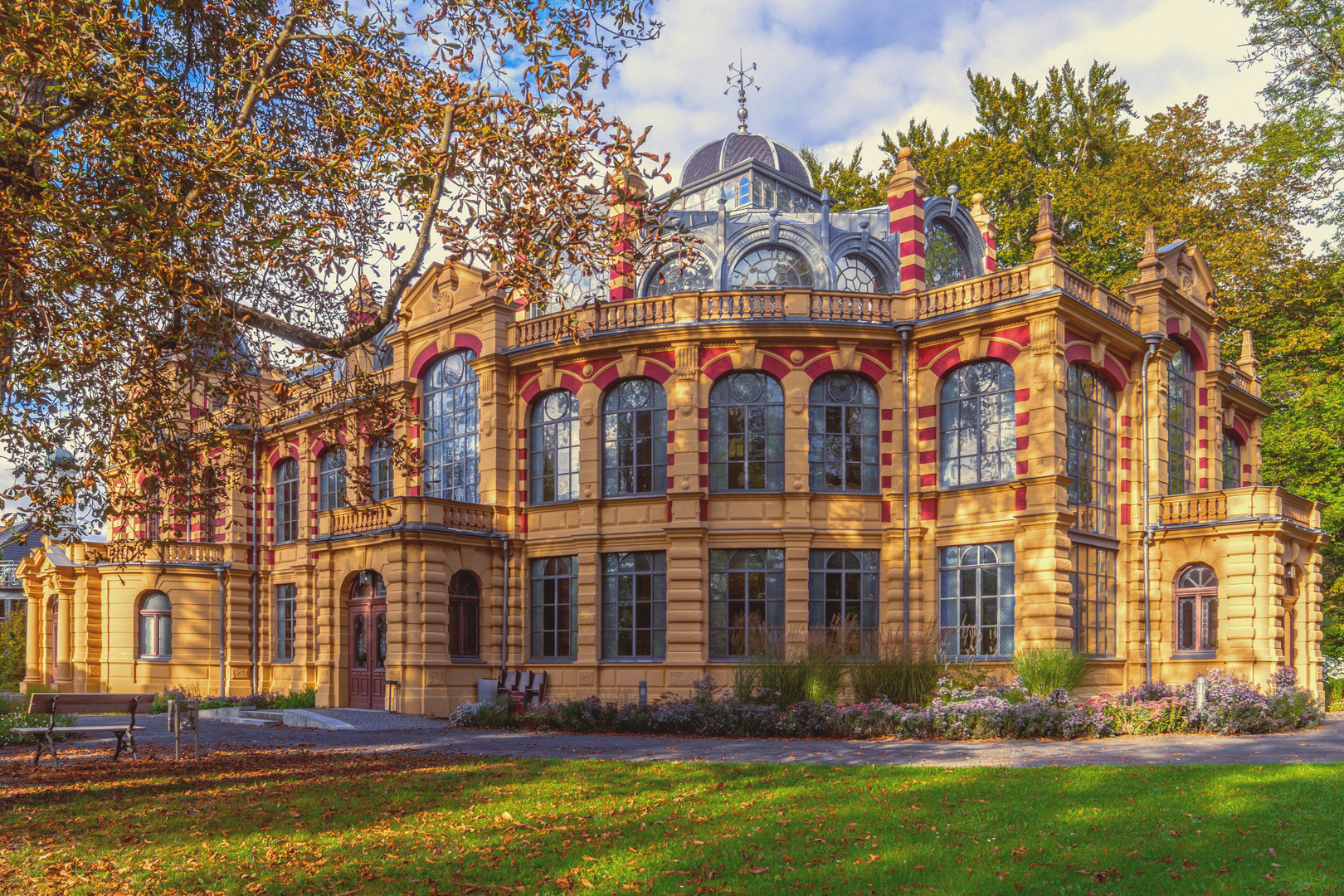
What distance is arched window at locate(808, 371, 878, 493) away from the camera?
951 inches

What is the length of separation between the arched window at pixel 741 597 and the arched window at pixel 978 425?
4.26 meters

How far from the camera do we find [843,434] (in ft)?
79.7

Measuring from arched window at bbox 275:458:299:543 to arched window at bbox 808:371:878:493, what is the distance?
1816cm

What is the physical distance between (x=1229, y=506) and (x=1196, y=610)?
2.41m

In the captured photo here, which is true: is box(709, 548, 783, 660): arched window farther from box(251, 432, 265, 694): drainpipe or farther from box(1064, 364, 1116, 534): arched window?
box(251, 432, 265, 694): drainpipe

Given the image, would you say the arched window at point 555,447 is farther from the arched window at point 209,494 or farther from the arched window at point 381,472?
the arched window at point 209,494

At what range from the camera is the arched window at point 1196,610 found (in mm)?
24344

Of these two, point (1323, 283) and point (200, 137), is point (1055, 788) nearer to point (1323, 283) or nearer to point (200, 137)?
point (200, 137)

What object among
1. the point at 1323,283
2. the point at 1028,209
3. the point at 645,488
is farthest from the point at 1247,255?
the point at 645,488

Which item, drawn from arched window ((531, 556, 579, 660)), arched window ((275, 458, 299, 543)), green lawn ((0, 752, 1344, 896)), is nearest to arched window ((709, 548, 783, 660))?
arched window ((531, 556, 579, 660))

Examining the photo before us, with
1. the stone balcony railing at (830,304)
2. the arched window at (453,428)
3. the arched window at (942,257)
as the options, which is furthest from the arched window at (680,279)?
the arched window at (942,257)

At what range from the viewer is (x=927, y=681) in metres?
19.2

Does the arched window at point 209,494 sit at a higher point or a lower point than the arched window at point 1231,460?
lower

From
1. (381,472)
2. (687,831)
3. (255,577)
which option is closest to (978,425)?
(687,831)
